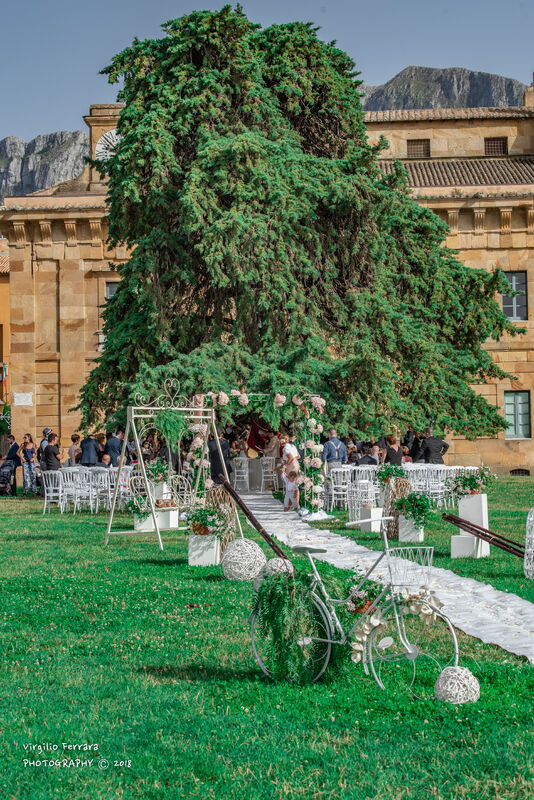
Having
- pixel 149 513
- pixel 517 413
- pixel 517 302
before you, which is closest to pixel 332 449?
pixel 149 513

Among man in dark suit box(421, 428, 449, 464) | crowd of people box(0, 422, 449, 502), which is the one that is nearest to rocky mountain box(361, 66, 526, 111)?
crowd of people box(0, 422, 449, 502)

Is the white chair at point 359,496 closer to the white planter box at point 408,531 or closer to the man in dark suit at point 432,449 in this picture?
the white planter box at point 408,531

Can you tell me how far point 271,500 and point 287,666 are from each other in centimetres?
1742

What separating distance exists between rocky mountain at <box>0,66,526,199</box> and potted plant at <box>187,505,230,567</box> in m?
114

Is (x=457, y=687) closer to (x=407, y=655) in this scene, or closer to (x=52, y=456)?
(x=407, y=655)

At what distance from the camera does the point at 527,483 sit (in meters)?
26.9

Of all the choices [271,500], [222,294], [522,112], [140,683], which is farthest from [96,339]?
[140,683]

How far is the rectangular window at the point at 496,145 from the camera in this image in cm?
3778

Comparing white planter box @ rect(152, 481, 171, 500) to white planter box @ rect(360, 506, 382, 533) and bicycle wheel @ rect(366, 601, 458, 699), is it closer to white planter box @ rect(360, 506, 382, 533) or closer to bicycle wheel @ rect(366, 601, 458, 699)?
white planter box @ rect(360, 506, 382, 533)

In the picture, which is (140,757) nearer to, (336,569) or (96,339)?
(336,569)

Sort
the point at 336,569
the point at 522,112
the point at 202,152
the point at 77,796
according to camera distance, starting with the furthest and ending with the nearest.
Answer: the point at 522,112 < the point at 202,152 < the point at 336,569 < the point at 77,796

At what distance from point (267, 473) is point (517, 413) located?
1148cm

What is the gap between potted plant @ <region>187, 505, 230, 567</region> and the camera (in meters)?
12.1

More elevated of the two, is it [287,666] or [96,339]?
[96,339]
